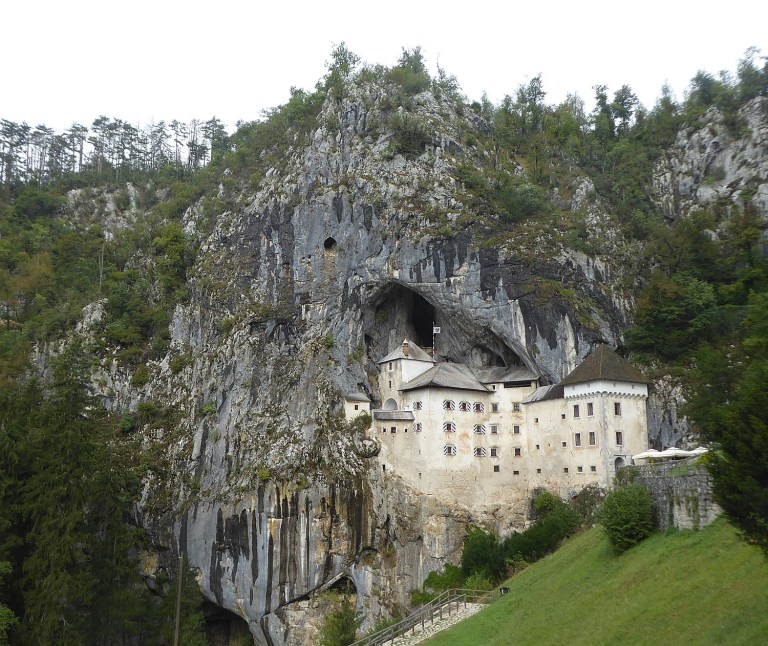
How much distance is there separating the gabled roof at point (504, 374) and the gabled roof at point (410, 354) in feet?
12.7

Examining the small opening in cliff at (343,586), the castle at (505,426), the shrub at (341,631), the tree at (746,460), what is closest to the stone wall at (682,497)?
the tree at (746,460)

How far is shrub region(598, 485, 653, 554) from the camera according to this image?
2895 cm

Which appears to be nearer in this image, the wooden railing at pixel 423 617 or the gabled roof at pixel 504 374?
the wooden railing at pixel 423 617

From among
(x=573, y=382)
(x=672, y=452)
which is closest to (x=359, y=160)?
(x=573, y=382)

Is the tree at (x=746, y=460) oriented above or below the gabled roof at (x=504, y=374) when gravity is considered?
below

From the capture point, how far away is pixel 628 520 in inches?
1146

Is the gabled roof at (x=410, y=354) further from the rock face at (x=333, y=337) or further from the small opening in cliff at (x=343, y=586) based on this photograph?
the small opening in cliff at (x=343, y=586)

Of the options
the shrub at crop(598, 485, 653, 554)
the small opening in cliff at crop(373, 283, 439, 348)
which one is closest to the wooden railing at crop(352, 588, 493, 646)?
the shrub at crop(598, 485, 653, 554)

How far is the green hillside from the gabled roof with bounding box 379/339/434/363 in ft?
84.9

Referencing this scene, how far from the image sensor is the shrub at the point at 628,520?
29.0m

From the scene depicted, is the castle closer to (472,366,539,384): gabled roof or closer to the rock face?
(472,366,539,384): gabled roof

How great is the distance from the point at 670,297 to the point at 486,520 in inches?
793

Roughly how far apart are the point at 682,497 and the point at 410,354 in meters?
31.8

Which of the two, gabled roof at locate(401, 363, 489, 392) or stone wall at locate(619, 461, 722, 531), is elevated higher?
gabled roof at locate(401, 363, 489, 392)
